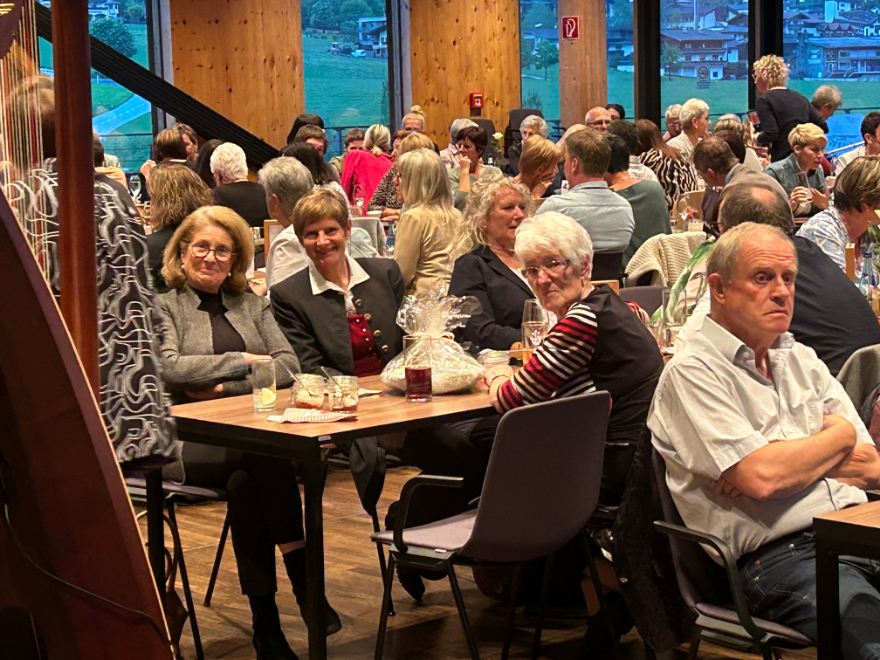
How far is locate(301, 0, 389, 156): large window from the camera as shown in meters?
13.5

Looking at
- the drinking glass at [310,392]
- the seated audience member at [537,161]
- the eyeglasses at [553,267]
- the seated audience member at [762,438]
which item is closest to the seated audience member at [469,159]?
the seated audience member at [537,161]

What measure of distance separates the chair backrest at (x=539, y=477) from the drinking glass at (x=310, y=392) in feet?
1.93

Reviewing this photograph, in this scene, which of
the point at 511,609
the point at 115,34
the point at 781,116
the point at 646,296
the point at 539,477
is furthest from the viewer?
the point at 115,34

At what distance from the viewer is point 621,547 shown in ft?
8.96

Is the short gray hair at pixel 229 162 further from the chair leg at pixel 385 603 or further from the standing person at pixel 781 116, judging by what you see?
the chair leg at pixel 385 603

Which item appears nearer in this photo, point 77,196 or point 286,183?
point 77,196

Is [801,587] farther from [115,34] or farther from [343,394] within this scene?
[115,34]

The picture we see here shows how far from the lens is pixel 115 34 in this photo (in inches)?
476

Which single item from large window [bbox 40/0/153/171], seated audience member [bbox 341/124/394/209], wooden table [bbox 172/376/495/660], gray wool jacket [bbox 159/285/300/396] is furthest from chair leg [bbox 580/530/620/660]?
large window [bbox 40/0/153/171]

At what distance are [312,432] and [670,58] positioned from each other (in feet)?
43.3

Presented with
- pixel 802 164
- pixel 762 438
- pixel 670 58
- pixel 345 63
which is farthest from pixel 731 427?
pixel 670 58

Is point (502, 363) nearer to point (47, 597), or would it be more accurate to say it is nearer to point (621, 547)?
point (621, 547)

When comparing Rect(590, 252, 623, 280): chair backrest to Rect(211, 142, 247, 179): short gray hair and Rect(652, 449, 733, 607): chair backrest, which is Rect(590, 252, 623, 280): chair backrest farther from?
Rect(652, 449, 733, 607): chair backrest

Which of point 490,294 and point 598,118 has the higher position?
point 598,118
